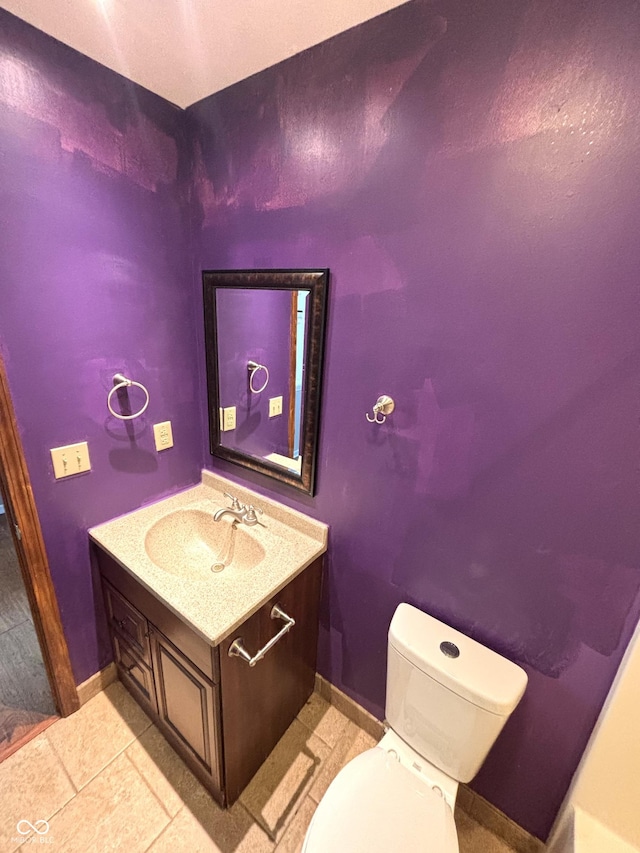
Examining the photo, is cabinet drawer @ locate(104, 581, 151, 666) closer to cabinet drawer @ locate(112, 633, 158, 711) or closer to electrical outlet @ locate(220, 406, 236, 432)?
cabinet drawer @ locate(112, 633, 158, 711)

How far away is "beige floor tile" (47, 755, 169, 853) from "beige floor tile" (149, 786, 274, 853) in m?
0.05

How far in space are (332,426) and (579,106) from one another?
0.98 m

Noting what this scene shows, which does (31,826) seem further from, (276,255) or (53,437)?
(276,255)

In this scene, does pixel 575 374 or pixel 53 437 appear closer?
pixel 575 374

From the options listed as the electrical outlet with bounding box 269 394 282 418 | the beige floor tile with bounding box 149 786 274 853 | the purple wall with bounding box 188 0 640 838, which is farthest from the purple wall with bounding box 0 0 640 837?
the beige floor tile with bounding box 149 786 274 853

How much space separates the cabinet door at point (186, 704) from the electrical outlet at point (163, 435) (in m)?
0.74

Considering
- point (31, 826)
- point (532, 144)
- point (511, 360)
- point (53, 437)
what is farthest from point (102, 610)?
point (532, 144)

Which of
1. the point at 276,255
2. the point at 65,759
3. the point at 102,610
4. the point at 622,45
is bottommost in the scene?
the point at 65,759

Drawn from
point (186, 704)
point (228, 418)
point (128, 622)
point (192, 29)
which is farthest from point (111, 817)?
point (192, 29)

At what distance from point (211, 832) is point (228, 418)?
1.47 m

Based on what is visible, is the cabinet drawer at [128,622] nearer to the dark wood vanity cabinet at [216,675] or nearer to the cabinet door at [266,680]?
the dark wood vanity cabinet at [216,675]

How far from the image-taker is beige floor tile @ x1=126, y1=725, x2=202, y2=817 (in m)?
1.23

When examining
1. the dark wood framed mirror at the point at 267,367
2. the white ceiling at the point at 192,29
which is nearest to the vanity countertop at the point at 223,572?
the dark wood framed mirror at the point at 267,367

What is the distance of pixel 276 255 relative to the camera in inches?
47.8
